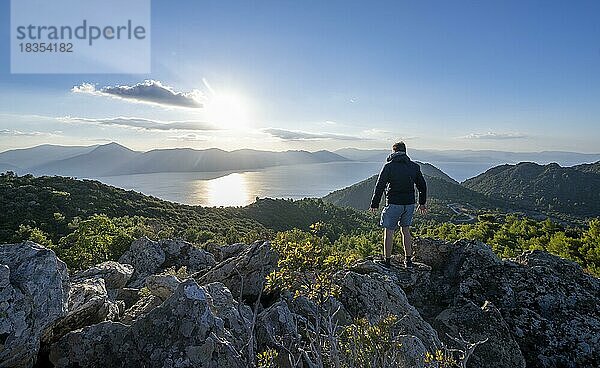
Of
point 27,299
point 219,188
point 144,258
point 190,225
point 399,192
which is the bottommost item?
point 219,188

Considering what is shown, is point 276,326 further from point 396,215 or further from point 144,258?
point 144,258

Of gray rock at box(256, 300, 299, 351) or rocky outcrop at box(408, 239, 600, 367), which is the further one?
rocky outcrop at box(408, 239, 600, 367)

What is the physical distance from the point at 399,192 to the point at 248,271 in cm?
342

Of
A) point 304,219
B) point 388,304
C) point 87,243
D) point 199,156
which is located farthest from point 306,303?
point 199,156

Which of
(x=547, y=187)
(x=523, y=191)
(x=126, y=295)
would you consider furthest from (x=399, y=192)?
(x=547, y=187)

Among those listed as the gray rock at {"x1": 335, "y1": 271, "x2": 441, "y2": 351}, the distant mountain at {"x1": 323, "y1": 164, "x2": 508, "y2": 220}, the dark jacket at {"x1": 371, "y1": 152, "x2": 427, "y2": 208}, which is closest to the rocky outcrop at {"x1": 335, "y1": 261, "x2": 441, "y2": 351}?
the gray rock at {"x1": 335, "y1": 271, "x2": 441, "y2": 351}

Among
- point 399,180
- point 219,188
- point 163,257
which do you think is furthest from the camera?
point 219,188

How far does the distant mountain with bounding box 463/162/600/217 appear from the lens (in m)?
85.5

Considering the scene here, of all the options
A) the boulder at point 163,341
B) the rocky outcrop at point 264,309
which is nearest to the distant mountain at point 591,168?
the rocky outcrop at point 264,309

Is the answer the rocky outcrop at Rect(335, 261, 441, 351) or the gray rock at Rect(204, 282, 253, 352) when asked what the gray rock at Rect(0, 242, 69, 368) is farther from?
the rocky outcrop at Rect(335, 261, 441, 351)

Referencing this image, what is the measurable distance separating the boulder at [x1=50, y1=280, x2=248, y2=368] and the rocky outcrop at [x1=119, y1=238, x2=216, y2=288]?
4.51m

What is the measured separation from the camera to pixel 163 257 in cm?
893

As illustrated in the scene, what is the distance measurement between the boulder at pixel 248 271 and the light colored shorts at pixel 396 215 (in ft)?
8.77

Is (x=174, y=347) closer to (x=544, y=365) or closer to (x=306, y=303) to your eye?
(x=306, y=303)
